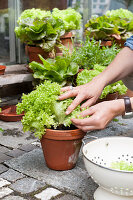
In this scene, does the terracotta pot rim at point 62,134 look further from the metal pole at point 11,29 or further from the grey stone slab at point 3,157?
the metal pole at point 11,29

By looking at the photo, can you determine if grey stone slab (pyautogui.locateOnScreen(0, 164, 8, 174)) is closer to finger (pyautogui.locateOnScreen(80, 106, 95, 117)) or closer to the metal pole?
finger (pyautogui.locateOnScreen(80, 106, 95, 117))

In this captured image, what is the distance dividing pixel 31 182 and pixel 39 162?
0.34m

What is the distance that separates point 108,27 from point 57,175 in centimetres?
313

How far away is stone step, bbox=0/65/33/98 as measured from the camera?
3979mm

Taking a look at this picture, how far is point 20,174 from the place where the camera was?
2.47 m

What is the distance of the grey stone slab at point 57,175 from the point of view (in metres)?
2.29

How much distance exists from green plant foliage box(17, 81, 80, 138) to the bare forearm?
0.36 m

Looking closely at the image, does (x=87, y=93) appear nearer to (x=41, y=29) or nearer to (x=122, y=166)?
(x=122, y=166)

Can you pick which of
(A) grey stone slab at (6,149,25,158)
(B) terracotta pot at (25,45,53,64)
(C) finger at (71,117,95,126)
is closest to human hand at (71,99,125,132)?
(C) finger at (71,117,95,126)

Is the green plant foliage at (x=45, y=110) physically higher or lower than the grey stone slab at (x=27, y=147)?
higher

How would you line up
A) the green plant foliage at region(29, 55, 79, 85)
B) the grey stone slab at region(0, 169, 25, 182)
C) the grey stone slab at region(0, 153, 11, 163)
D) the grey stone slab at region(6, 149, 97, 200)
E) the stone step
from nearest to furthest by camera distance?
1. the grey stone slab at region(6, 149, 97, 200)
2. the grey stone slab at region(0, 169, 25, 182)
3. the grey stone slab at region(0, 153, 11, 163)
4. the green plant foliage at region(29, 55, 79, 85)
5. the stone step

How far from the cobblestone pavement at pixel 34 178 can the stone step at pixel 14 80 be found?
3.70 ft

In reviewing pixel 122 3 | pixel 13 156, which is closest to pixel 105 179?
pixel 13 156

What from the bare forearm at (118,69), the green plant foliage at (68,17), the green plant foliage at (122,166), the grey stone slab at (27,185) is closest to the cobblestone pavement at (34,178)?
the grey stone slab at (27,185)
